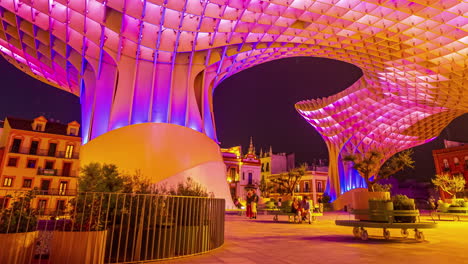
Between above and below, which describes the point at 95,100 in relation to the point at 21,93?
below

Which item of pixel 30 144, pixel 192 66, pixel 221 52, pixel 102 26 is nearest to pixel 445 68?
pixel 221 52

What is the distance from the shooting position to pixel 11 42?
30.0m

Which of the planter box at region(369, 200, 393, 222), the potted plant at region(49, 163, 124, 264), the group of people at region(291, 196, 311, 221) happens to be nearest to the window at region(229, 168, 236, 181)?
the group of people at region(291, 196, 311, 221)

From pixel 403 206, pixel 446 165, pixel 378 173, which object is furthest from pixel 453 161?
pixel 403 206

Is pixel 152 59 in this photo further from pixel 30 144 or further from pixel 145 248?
pixel 145 248

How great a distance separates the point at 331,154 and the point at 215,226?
2270 inches

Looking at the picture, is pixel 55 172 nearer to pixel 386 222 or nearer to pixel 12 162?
pixel 12 162

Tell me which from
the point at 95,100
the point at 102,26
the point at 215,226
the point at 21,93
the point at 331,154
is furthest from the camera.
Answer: the point at 331,154

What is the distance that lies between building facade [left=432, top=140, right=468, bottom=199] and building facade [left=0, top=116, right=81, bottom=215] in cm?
7013

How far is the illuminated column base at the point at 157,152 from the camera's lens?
25781 millimetres

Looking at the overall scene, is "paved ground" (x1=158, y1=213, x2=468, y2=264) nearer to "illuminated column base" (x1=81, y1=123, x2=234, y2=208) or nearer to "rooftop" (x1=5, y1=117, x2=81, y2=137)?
"illuminated column base" (x1=81, y1=123, x2=234, y2=208)

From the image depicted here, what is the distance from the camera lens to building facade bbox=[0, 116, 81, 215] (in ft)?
92.8

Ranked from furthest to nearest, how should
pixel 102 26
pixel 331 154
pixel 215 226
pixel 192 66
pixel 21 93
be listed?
pixel 331 154 < pixel 21 93 < pixel 192 66 < pixel 102 26 < pixel 215 226

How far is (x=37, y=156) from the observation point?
29438 mm
